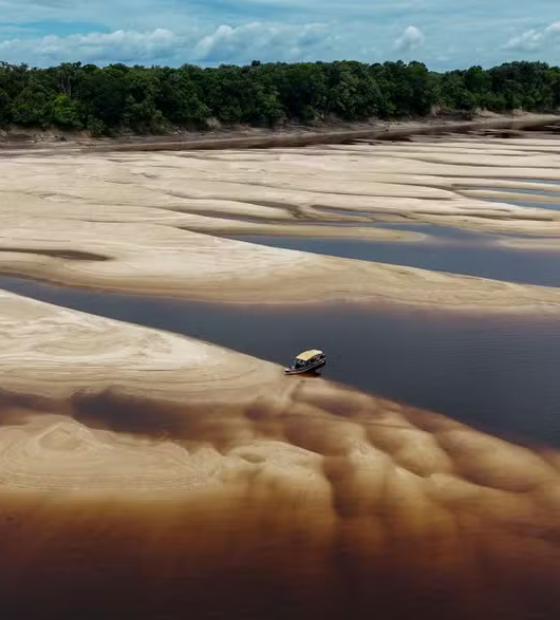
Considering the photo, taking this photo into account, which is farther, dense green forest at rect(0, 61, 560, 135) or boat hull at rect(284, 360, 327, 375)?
dense green forest at rect(0, 61, 560, 135)

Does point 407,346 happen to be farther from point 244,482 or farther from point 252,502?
point 252,502

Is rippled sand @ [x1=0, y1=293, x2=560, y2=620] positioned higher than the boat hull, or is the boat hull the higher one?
the boat hull

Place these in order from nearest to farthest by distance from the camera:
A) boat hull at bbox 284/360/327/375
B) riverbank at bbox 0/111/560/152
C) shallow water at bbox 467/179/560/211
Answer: boat hull at bbox 284/360/327/375, shallow water at bbox 467/179/560/211, riverbank at bbox 0/111/560/152

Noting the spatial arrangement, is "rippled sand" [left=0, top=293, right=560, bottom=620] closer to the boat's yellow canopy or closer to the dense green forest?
the boat's yellow canopy

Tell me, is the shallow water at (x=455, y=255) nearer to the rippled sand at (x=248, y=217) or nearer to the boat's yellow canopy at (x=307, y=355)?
the rippled sand at (x=248, y=217)

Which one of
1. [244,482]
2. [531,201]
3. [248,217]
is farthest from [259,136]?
[244,482]

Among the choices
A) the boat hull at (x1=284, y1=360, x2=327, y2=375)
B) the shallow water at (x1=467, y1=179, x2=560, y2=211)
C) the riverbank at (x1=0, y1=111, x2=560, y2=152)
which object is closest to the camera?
the boat hull at (x1=284, y1=360, x2=327, y2=375)

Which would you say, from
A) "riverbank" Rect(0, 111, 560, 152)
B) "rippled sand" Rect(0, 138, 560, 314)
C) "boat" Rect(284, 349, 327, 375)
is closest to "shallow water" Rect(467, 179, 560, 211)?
"rippled sand" Rect(0, 138, 560, 314)

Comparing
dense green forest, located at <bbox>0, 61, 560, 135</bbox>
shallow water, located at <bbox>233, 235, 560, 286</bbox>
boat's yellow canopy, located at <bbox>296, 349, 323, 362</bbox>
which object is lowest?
boat's yellow canopy, located at <bbox>296, 349, 323, 362</bbox>
